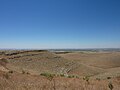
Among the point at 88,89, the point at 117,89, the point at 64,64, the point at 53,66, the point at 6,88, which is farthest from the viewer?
the point at 64,64

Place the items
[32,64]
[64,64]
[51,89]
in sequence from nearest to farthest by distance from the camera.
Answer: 1. [51,89]
2. [32,64]
3. [64,64]

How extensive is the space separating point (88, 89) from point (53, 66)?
108ft

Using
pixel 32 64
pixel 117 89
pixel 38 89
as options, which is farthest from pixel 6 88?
pixel 32 64

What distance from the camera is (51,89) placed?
267 inches

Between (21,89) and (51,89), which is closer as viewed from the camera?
(21,89)

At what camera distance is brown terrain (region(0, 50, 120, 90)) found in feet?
25.3

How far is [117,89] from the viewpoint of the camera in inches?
313

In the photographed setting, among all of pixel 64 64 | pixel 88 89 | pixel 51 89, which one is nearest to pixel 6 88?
pixel 51 89

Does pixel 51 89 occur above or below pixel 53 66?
above

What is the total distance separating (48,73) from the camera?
54.8ft

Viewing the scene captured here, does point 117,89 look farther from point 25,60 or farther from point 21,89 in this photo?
point 25,60

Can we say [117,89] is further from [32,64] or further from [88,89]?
[32,64]

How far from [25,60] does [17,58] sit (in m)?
2.01

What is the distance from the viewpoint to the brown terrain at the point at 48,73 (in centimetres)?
771
